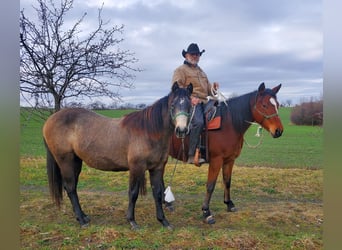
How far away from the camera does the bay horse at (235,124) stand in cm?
411

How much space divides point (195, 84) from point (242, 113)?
0.86 m

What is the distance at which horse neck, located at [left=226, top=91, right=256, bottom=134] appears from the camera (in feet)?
14.3

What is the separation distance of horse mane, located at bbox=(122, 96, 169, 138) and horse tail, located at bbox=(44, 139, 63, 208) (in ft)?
4.30

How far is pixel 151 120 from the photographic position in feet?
12.7

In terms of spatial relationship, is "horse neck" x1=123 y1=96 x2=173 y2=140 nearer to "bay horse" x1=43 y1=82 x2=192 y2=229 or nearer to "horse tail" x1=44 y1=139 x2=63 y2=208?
"bay horse" x1=43 y1=82 x2=192 y2=229

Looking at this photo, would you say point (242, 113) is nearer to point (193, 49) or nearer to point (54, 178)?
point (193, 49)

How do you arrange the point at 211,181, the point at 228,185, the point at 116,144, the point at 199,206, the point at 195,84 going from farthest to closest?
1. the point at 199,206
2. the point at 228,185
3. the point at 195,84
4. the point at 211,181
5. the point at 116,144

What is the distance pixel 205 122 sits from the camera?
4.35m

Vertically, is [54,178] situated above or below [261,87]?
below

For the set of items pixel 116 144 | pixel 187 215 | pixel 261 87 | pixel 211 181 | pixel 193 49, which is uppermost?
pixel 193 49

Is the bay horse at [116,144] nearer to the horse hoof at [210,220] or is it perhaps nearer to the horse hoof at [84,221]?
the horse hoof at [84,221]

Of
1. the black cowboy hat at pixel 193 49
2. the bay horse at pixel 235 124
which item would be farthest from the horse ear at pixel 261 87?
the black cowboy hat at pixel 193 49

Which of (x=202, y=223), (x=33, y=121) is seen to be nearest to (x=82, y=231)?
(x=202, y=223)

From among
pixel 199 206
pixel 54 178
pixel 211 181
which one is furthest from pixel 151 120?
pixel 199 206
